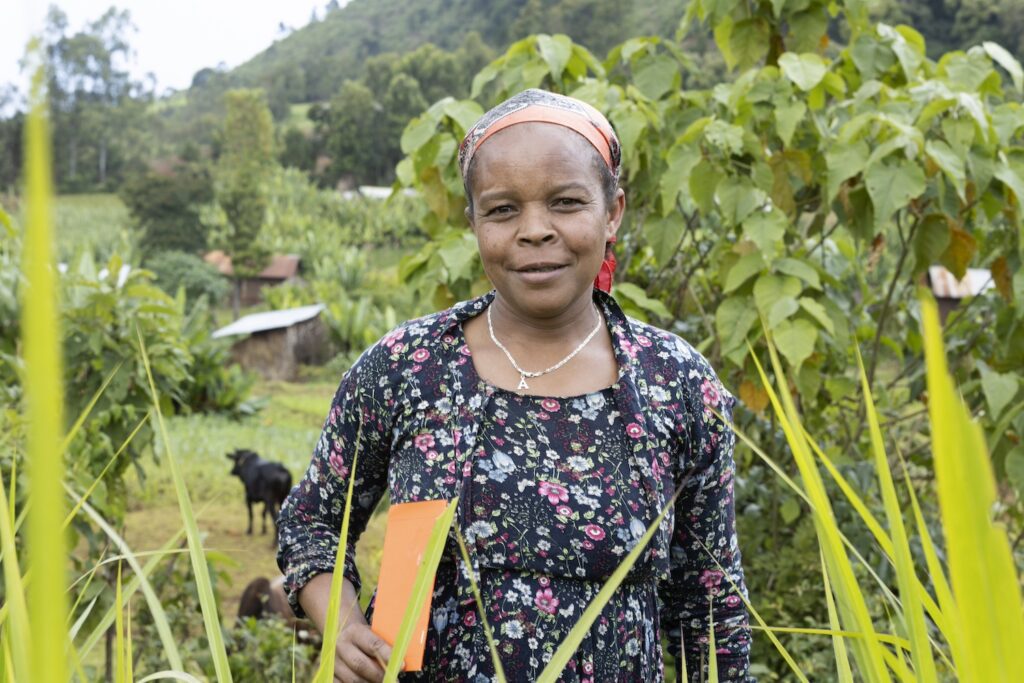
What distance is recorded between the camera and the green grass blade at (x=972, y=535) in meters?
0.31

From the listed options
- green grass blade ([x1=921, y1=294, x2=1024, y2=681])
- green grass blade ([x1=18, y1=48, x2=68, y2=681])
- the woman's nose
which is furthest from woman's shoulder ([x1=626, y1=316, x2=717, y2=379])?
green grass blade ([x1=18, y1=48, x2=68, y2=681])

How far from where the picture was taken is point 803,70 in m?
2.56

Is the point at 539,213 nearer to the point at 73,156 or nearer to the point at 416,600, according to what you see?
the point at 416,600

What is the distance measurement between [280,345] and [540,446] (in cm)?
1447

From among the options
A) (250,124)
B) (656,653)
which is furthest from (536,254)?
(250,124)

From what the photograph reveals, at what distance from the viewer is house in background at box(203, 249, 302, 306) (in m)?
28.5

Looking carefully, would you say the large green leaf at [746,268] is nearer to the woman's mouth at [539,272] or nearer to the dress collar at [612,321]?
the dress collar at [612,321]

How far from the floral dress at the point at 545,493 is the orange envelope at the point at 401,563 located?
0.10 meters

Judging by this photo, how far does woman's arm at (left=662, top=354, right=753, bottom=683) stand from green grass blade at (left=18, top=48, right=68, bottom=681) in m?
1.27

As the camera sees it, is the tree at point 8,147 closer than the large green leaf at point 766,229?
No

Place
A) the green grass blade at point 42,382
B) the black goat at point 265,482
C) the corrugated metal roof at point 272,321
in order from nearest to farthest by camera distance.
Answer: the green grass blade at point 42,382
the black goat at point 265,482
the corrugated metal roof at point 272,321

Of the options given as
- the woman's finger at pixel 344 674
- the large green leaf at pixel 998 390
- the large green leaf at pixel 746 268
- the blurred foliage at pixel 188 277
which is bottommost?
the woman's finger at pixel 344 674

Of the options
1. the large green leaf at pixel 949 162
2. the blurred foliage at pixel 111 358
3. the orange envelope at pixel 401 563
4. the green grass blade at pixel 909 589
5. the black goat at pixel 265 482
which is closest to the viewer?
the green grass blade at pixel 909 589

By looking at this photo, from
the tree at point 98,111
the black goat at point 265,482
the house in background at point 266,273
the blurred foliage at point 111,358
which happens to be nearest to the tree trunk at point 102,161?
the tree at point 98,111
